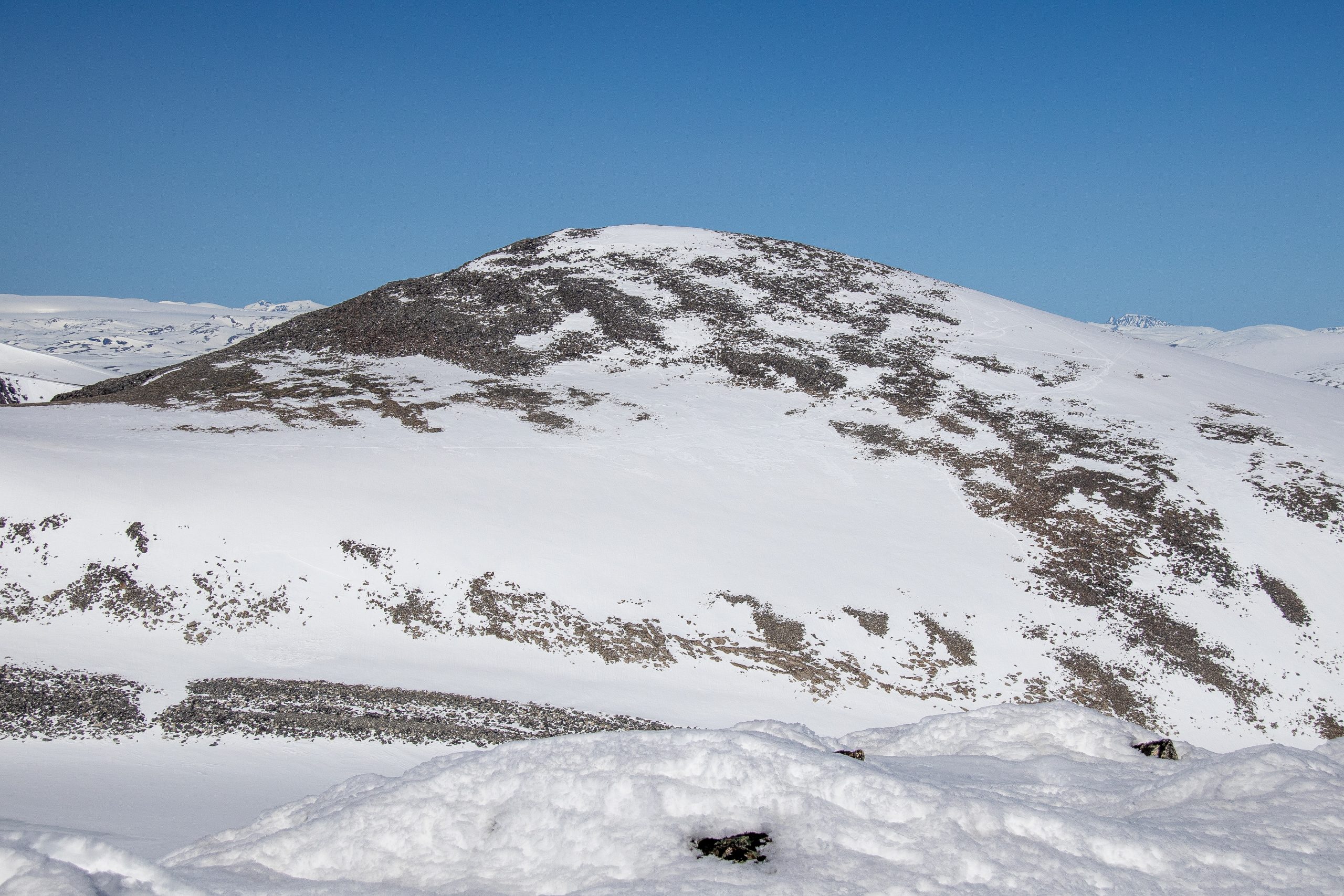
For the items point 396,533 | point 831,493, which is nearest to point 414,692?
point 396,533

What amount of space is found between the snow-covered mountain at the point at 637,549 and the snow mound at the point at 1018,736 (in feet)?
38.2

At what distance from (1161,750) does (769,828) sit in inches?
257

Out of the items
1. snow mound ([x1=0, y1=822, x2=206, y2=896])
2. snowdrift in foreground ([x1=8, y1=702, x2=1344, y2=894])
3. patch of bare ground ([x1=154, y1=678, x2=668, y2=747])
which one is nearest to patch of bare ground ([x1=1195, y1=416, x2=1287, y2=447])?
patch of bare ground ([x1=154, y1=678, x2=668, y2=747])

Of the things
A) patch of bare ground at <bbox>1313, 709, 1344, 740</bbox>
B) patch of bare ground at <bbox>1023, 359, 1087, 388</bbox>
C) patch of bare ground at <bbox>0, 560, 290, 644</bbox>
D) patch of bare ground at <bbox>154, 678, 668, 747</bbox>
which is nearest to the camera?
patch of bare ground at <bbox>154, 678, 668, 747</bbox>

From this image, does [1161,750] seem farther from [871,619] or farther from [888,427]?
[888,427]

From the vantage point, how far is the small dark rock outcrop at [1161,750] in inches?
410

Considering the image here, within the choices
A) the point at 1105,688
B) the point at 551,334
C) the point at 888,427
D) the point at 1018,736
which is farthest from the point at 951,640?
the point at 551,334

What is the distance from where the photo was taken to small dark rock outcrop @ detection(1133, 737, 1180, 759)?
410 inches

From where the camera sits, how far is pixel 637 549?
3192 cm

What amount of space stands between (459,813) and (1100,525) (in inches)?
1402

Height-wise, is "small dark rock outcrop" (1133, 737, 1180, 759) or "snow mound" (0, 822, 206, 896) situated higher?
"small dark rock outcrop" (1133, 737, 1180, 759)

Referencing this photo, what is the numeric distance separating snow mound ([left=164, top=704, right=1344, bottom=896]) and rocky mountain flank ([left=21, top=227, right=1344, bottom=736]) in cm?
1853

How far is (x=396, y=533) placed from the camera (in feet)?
99.3

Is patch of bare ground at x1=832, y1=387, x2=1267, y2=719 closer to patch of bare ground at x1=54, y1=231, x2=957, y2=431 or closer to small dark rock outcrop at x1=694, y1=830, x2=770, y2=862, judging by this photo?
patch of bare ground at x1=54, y1=231, x2=957, y2=431
